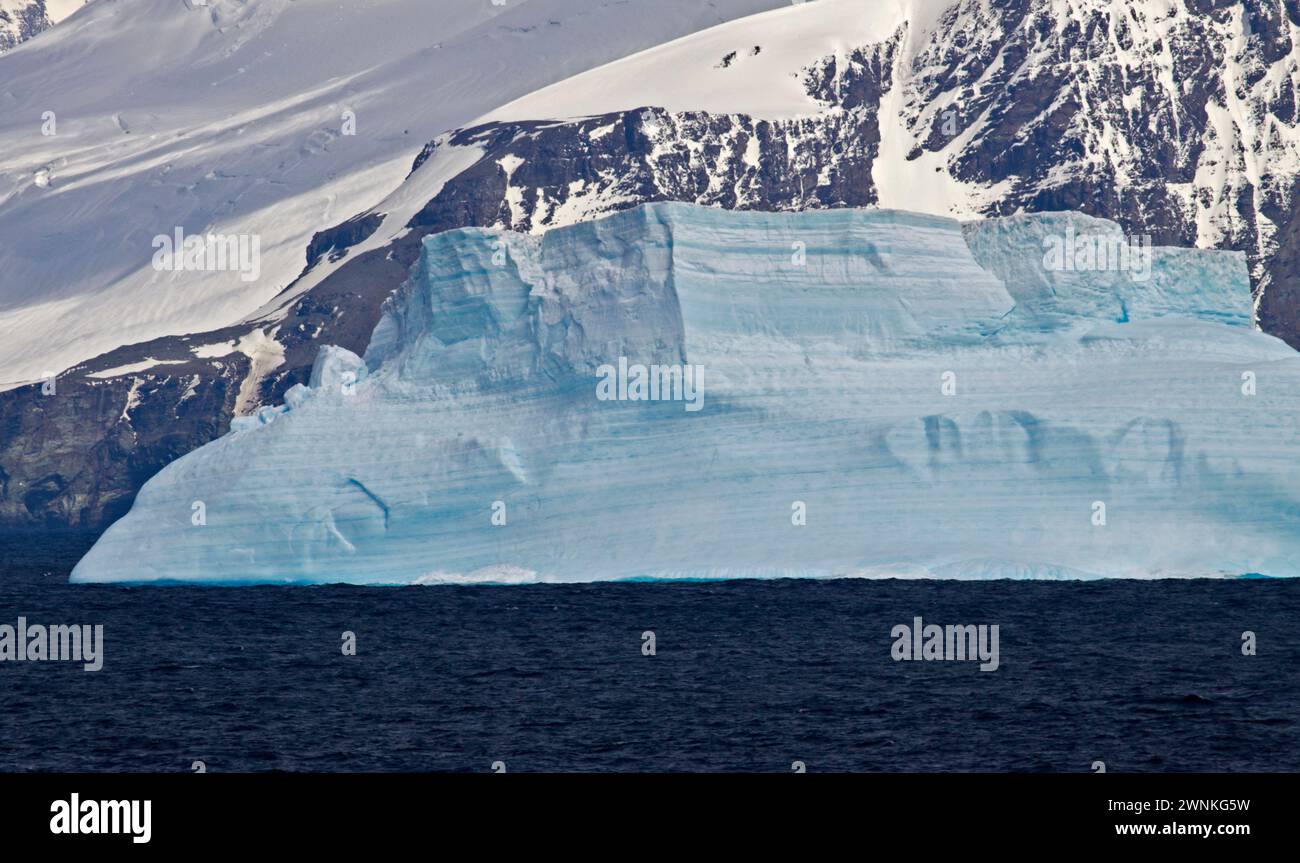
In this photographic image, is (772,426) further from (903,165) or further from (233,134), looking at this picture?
(233,134)

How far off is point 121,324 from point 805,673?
337ft

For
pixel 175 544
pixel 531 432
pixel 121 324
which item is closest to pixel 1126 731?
pixel 531 432

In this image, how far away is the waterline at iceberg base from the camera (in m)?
32.9

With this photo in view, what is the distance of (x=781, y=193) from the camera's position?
117 metres

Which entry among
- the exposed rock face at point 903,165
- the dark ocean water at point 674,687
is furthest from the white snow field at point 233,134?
the dark ocean water at point 674,687

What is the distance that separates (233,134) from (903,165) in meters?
49.3

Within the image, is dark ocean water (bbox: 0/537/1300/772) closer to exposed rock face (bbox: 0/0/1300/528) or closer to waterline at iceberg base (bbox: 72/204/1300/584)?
waterline at iceberg base (bbox: 72/204/1300/584)

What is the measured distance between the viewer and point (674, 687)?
1024 inches

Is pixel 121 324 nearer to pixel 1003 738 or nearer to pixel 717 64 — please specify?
pixel 717 64

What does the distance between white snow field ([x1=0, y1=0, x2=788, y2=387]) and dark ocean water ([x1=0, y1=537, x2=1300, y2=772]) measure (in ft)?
269

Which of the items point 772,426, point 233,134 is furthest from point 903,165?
point 772,426

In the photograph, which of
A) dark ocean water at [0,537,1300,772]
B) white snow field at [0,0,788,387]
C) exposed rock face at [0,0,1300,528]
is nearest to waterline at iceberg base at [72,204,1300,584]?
dark ocean water at [0,537,1300,772]

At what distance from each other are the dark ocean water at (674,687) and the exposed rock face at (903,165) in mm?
65471

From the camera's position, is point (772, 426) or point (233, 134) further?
point (233, 134)
